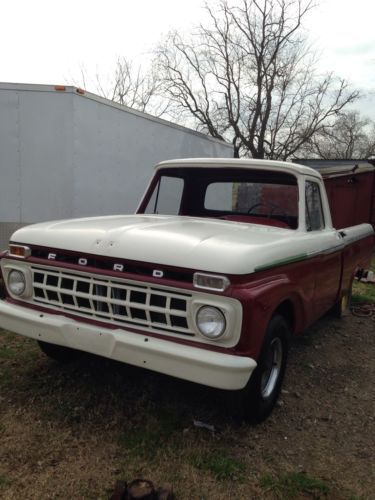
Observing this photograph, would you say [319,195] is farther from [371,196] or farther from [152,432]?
[371,196]

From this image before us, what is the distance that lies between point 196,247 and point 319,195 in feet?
6.88

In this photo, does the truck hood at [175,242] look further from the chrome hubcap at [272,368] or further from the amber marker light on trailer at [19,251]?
the chrome hubcap at [272,368]

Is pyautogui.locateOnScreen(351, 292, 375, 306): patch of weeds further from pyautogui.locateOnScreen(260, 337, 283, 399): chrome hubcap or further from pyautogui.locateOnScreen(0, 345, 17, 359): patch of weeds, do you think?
pyautogui.locateOnScreen(0, 345, 17, 359): patch of weeds

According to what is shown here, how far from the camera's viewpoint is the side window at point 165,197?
4426mm

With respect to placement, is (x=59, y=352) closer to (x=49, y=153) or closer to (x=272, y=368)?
(x=272, y=368)

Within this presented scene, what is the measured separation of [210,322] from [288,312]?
0.95m

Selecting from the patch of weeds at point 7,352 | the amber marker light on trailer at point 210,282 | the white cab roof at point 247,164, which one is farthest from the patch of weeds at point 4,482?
the white cab roof at point 247,164

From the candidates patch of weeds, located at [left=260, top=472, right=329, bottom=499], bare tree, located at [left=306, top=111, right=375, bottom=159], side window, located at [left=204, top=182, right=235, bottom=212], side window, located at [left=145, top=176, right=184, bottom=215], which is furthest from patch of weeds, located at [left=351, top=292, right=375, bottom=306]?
bare tree, located at [left=306, top=111, right=375, bottom=159]

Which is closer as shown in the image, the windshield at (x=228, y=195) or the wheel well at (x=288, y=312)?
the wheel well at (x=288, y=312)

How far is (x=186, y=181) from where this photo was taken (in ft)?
14.9

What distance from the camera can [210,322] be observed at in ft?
8.43

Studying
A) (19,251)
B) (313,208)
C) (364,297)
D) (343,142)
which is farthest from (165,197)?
(343,142)

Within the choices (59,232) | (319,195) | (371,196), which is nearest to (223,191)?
(319,195)

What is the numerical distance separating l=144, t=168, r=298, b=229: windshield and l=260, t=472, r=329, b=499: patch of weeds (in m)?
1.98
